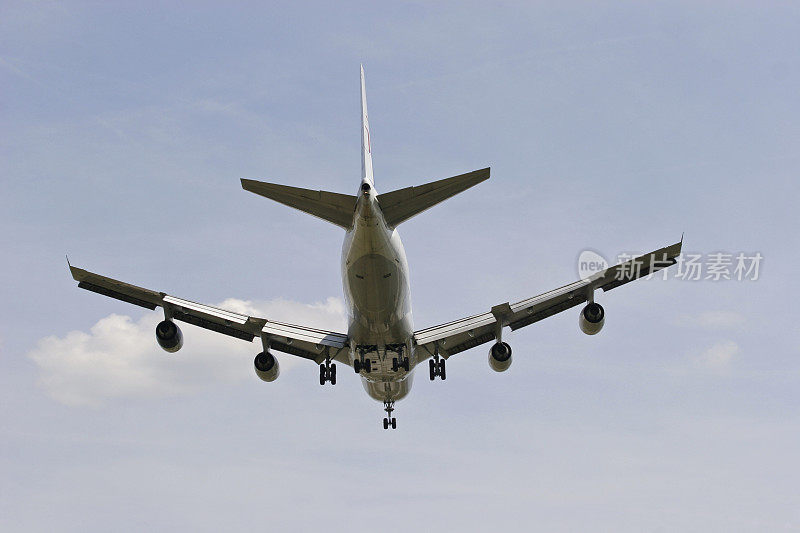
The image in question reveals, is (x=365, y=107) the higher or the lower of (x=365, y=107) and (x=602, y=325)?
the higher

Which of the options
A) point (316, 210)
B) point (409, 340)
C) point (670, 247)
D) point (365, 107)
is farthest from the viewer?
point (365, 107)

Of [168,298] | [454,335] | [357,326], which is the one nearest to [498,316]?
[454,335]

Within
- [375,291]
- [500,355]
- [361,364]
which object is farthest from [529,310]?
[375,291]

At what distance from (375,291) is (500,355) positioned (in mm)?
7428

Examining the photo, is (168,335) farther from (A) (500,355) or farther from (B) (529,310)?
(B) (529,310)

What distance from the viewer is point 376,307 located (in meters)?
24.6

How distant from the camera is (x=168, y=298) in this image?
26359 mm

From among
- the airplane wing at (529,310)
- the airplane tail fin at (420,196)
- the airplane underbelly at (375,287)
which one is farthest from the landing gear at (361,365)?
the airplane tail fin at (420,196)

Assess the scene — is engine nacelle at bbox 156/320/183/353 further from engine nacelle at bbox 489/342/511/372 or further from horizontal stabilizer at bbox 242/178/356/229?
engine nacelle at bbox 489/342/511/372

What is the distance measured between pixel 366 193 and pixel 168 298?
8.63 m

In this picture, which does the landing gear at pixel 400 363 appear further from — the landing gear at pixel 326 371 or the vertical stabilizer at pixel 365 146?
A: the vertical stabilizer at pixel 365 146

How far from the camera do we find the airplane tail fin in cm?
2220

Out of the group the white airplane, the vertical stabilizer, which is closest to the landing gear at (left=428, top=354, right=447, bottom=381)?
the white airplane

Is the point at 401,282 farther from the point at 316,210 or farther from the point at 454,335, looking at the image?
the point at 454,335
